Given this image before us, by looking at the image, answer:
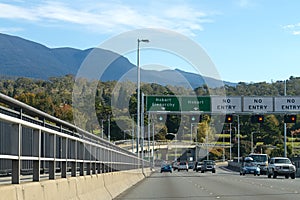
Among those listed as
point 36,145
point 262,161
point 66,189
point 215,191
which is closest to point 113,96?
point 262,161

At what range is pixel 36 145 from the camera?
34.4ft

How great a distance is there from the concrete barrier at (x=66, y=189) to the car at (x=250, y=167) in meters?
40.6

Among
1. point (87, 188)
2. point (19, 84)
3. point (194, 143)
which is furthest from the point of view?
point (194, 143)

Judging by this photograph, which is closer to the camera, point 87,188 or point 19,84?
point 87,188

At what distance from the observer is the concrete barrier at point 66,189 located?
826 centimetres

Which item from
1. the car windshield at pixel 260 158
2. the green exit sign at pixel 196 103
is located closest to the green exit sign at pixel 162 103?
the green exit sign at pixel 196 103

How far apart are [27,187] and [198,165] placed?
268ft

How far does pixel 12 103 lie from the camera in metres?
9.73

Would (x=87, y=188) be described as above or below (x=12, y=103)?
below

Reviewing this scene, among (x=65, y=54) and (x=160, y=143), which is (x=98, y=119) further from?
(x=65, y=54)

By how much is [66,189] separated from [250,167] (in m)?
52.5

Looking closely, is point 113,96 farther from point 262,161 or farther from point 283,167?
point 283,167

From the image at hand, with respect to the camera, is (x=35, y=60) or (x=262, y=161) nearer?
(x=262, y=161)

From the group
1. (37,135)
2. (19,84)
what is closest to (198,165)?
(19,84)
